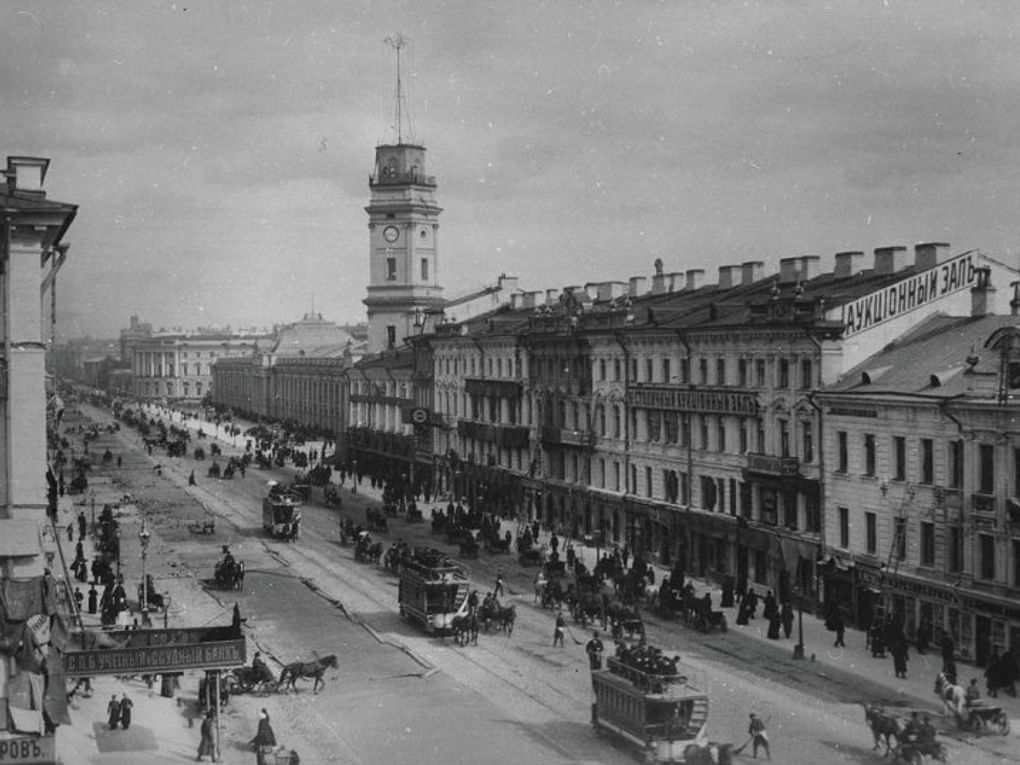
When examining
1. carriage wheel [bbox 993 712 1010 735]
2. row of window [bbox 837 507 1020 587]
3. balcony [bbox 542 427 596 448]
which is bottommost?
carriage wheel [bbox 993 712 1010 735]

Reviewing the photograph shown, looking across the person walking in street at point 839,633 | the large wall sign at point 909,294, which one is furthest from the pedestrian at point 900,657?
the large wall sign at point 909,294

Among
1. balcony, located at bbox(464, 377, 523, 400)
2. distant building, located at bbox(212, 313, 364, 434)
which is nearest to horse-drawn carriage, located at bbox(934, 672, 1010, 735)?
balcony, located at bbox(464, 377, 523, 400)

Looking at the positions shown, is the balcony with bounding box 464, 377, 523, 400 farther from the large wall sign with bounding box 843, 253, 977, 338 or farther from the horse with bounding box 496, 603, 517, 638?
the horse with bounding box 496, 603, 517, 638

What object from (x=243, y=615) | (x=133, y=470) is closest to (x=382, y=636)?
(x=243, y=615)

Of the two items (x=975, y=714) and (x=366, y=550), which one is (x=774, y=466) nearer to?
(x=366, y=550)

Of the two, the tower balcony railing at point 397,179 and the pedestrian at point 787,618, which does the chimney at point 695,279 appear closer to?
the pedestrian at point 787,618

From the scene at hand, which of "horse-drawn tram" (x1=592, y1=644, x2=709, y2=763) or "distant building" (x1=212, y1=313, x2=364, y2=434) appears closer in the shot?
"horse-drawn tram" (x1=592, y1=644, x2=709, y2=763)
